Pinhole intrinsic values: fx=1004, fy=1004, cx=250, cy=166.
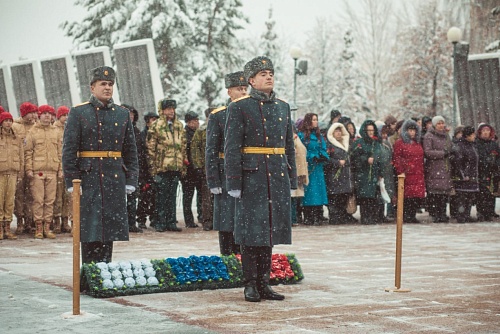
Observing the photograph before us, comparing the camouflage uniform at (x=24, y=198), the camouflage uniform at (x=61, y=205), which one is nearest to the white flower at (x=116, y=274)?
the camouflage uniform at (x=61, y=205)

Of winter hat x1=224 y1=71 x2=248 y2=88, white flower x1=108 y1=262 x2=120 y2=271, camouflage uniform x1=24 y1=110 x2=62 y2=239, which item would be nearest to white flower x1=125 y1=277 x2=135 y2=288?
white flower x1=108 y1=262 x2=120 y2=271

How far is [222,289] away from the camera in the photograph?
9320 millimetres

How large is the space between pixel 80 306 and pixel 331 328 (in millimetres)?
2131

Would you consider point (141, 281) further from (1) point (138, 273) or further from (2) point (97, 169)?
(2) point (97, 169)

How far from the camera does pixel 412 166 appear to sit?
18812 millimetres

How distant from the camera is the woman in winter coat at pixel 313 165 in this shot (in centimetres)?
1816

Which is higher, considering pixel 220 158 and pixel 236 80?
pixel 236 80

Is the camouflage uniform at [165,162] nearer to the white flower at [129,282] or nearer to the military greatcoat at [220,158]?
the military greatcoat at [220,158]

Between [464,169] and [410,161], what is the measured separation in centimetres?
117

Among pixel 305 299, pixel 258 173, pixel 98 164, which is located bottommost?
pixel 305 299

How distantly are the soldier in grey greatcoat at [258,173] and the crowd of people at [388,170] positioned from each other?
935 centimetres

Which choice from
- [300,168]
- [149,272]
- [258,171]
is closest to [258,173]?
[258,171]

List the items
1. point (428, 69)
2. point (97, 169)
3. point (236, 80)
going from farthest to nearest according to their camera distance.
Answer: point (428, 69), point (236, 80), point (97, 169)

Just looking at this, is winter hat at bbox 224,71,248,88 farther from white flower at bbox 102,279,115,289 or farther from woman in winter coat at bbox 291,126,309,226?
woman in winter coat at bbox 291,126,309,226
